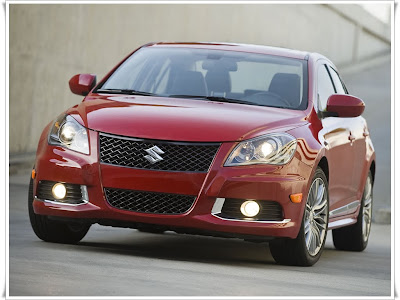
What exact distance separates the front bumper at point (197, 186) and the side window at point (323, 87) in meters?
1.28

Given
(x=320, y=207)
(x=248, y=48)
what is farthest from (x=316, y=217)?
(x=248, y=48)

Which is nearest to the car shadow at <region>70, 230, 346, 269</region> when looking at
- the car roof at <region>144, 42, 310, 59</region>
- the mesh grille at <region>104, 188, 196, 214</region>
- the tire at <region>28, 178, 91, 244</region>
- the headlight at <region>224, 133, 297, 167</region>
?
the tire at <region>28, 178, 91, 244</region>

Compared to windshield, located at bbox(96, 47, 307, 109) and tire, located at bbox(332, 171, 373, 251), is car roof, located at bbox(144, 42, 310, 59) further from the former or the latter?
tire, located at bbox(332, 171, 373, 251)

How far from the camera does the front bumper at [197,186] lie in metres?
7.97

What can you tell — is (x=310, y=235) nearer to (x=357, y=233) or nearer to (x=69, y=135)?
(x=69, y=135)

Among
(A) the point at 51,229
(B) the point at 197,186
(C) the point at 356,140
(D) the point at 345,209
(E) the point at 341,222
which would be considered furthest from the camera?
(C) the point at 356,140

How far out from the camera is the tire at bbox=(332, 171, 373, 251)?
11.2m

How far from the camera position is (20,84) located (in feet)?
54.5

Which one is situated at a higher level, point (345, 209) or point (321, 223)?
point (321, 223)

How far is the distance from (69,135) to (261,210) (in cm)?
147

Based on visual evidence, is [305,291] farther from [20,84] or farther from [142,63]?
[20,84]

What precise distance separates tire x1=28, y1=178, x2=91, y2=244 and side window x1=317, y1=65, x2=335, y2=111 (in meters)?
2.17

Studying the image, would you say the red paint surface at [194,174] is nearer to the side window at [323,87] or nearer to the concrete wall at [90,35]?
the side window at [323,87]

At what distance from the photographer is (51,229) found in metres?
8.87
